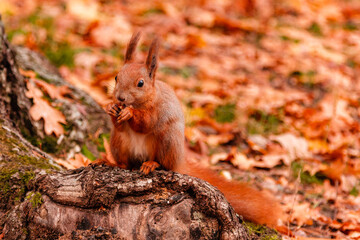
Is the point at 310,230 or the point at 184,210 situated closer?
the point at 184,210

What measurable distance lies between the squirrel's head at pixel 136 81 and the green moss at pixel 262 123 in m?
1.92

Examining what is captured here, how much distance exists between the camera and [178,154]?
6.34ft

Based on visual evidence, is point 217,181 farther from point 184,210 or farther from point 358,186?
point 358,186

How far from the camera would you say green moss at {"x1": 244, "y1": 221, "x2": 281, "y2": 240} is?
5.93ft

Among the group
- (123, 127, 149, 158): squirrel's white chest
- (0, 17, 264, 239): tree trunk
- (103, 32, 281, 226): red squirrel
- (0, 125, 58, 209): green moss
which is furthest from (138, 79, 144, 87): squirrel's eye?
(0, 125, 58, 209): green moss

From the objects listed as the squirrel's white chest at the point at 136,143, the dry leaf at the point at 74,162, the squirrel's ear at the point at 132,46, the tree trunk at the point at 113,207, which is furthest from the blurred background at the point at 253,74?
→ the tree trunk at the point at 113,207

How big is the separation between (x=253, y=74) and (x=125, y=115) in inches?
136

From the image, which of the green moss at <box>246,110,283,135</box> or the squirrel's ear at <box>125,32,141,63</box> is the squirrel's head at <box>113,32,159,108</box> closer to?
the squirrel's ear at <box>125,32,141,63</box>

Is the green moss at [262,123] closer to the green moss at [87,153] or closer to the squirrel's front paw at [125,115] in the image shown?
the green moss at [87,153]

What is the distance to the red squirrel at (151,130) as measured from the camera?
1822 mm

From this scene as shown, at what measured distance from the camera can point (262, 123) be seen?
3.82m

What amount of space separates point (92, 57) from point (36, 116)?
1.97 m

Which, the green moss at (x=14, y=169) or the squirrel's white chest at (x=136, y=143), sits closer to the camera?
the green moss at (x=14, y=169)

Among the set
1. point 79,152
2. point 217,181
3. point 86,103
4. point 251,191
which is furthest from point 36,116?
point 251,191
